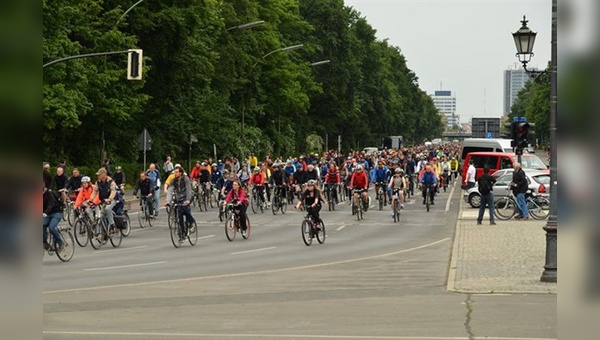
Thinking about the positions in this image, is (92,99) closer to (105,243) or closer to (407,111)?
(105,243)

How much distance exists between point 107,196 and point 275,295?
38.8ft

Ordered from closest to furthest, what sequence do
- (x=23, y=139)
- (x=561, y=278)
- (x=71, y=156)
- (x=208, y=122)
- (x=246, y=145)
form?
(x=23, y=139) < (x=561, y=278) < (x=71, y=156) < (x=208, y=122) < (x=246, y=145)

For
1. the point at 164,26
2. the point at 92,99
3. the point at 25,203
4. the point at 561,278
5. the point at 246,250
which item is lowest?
the point at 246,250

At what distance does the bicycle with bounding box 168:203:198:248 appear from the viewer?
26234 millimetres

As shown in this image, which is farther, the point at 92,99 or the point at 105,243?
the point at 92,99

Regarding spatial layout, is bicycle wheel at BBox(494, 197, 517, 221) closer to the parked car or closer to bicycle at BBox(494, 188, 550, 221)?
bicycle at BBox(494, 188, 550, 221)

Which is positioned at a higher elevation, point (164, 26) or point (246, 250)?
point (164, 26)

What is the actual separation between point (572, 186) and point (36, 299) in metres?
1.22

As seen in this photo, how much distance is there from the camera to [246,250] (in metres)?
25.2

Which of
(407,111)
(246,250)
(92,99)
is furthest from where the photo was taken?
(407,111)

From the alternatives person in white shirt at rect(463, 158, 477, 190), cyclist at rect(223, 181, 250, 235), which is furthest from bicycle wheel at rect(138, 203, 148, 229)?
person in white shirt at rect(463, 158, 477, 190)

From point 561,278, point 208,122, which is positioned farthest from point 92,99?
point 561,278

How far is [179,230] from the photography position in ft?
86.6

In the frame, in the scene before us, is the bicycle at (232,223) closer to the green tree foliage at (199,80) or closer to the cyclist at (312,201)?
the cyclist at (312,201)
